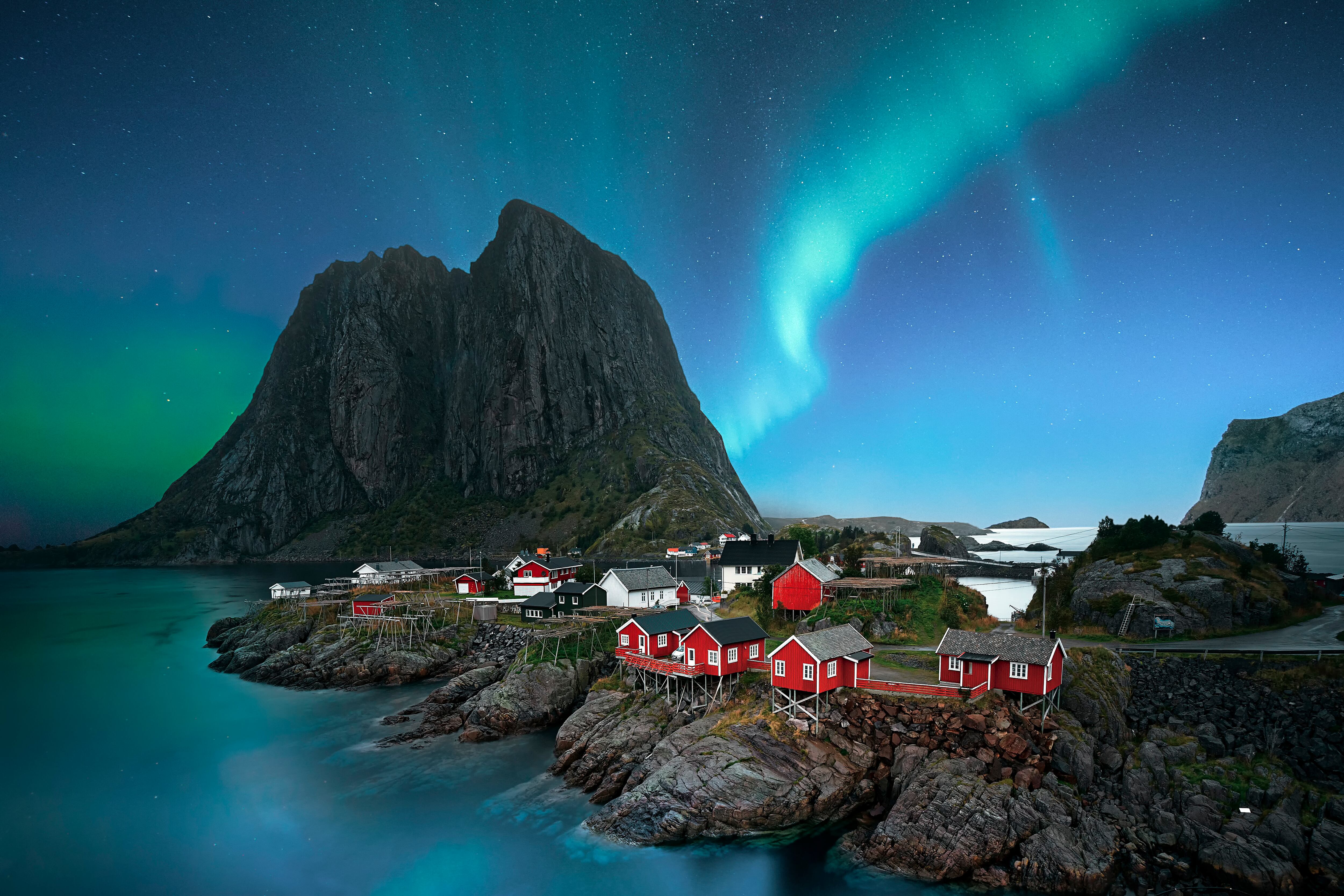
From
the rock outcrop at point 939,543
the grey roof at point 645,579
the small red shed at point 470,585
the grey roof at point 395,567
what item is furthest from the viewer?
the rock outcrop at point 939,543

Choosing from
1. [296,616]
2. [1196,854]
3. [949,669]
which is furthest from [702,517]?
[1196,854]

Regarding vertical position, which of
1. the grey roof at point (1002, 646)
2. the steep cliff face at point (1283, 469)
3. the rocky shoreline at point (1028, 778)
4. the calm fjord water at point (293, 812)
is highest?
the steep cliff face at point (1283, 469)

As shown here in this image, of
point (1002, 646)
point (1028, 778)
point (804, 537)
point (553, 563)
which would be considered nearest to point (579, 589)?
point (553, 563)

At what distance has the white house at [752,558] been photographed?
66438 millimetres

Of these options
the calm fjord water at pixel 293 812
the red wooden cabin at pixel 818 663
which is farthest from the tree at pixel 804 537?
the calm fjord water at pixel 293 812

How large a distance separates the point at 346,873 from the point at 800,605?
Answer: 34.4 metres

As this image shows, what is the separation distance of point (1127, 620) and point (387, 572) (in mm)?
90091

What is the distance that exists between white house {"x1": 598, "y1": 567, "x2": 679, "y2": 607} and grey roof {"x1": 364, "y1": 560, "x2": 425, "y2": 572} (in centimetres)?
4473

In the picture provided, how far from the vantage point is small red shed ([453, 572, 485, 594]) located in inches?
3110

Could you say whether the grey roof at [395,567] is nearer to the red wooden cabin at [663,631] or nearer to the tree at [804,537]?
the tree at [804,537]

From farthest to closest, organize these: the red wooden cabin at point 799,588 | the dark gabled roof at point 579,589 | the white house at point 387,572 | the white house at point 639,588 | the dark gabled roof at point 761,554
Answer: the white house at point 387,572, the dark gabled roof at point 761,554, the dark gabled roof at point 579,589, the white house at point 639,588, the red wooden cabin at point 799,588

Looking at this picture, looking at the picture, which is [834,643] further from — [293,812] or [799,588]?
[293,812]

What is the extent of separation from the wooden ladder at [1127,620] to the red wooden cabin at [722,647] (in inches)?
988

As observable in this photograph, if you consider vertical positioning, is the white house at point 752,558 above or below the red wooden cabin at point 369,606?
above
